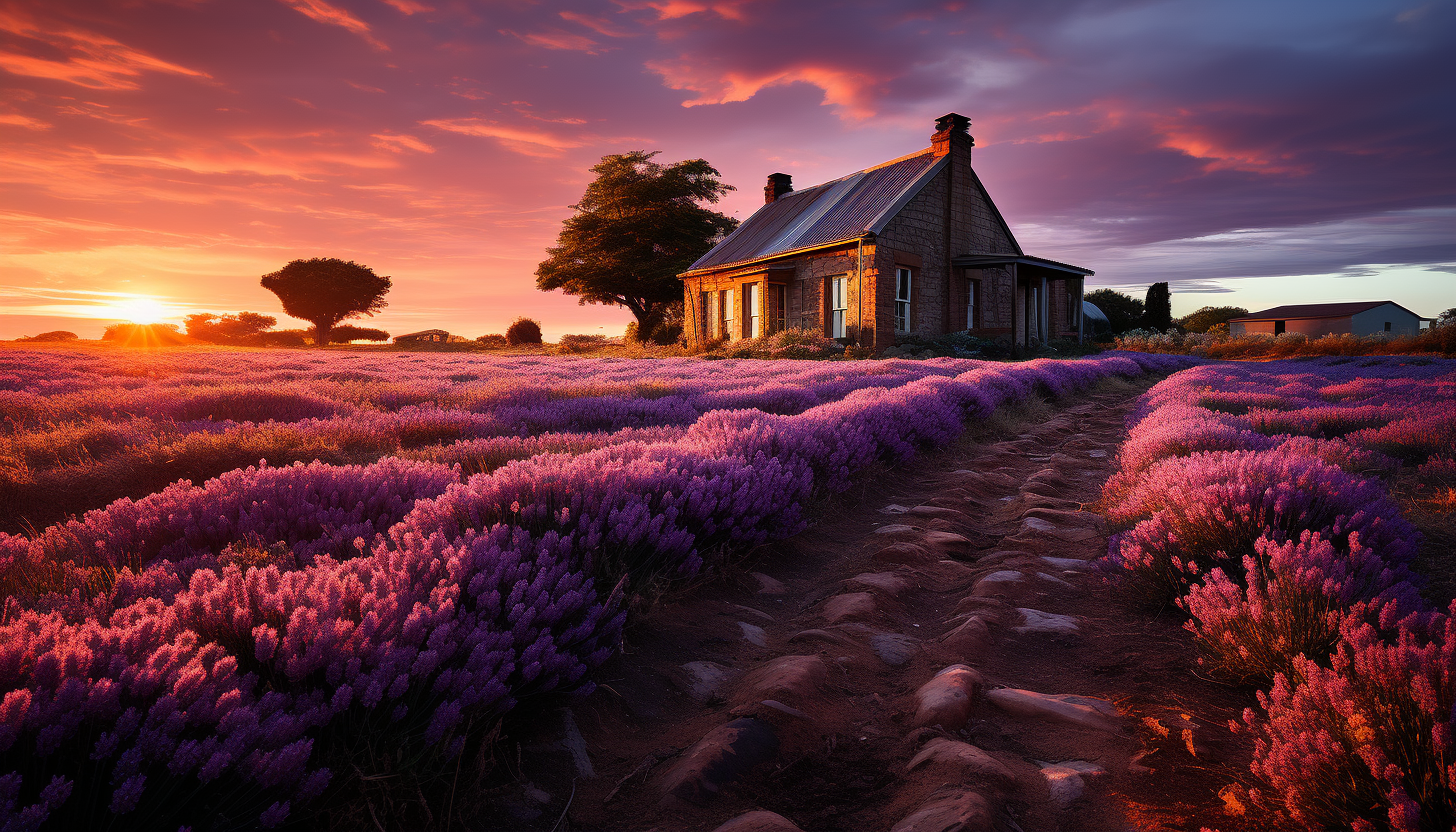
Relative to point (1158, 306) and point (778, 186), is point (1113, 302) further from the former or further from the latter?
point (778, 186)

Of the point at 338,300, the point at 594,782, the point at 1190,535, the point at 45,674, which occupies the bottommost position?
the point at 594,782

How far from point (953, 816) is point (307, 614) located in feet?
5.53

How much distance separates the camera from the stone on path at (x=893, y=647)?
8.69ft

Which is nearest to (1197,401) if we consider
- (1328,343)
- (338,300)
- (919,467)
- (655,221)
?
(919,467)

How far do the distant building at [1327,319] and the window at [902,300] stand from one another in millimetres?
68000

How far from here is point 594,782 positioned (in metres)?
1.89

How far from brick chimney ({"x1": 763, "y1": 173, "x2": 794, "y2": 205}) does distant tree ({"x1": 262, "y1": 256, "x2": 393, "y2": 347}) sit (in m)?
41.2

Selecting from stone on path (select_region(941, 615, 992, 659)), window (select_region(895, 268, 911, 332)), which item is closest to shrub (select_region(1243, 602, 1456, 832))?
stone on path (select_region(941, 615, 992, 659))

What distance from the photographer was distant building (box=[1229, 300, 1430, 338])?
2886 inches

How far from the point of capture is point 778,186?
3422 cm

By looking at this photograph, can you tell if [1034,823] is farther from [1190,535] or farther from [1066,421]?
[1066,421]

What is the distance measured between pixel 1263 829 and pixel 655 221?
128ft

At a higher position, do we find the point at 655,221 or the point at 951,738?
the point at 655,221

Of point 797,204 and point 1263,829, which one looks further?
point 797,204
